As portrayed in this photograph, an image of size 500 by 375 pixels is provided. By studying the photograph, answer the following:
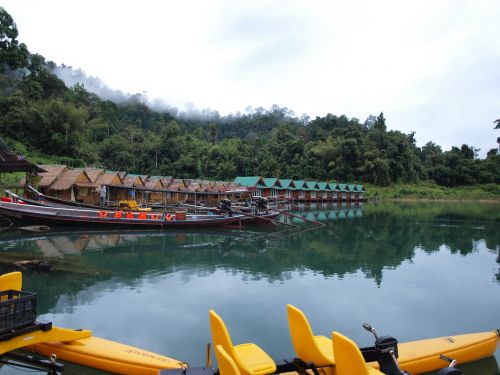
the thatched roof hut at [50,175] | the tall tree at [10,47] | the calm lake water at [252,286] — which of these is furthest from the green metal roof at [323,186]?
the tall tree at [10,47]

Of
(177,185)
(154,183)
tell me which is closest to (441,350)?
(154,183)

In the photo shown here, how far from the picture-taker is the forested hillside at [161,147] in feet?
137

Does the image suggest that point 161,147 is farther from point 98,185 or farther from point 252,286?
point 252,286

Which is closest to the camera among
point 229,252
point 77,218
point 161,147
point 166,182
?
point 229,252

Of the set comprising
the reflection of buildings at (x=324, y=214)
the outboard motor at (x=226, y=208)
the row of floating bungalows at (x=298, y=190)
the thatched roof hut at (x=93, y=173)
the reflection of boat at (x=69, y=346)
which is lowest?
the reflection of buildings at (x=324, y=214)

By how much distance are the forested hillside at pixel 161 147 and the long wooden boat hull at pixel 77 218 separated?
1993 centimetres

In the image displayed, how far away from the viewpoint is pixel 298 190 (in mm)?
49844

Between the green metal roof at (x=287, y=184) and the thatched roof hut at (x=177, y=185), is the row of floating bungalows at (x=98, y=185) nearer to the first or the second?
the thatched roof hut at (x=177, y=185)

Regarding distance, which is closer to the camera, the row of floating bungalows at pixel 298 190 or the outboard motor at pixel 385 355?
the outboard motor at pixel 385 355

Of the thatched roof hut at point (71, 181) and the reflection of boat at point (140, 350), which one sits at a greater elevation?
the thatched roof hut at point (71, 181)

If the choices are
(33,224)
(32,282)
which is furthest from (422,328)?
(33,224)

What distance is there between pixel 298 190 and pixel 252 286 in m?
39.2

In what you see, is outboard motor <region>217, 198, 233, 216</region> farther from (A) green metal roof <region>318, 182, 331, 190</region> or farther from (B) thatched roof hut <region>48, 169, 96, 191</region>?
(A) green metal roof <region>318, 182, 331, 190</region>

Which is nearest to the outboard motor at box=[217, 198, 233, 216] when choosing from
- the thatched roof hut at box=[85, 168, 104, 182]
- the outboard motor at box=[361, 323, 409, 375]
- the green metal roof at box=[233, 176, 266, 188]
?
the thatched roof hut at box=[85, 168, 104, 182]
